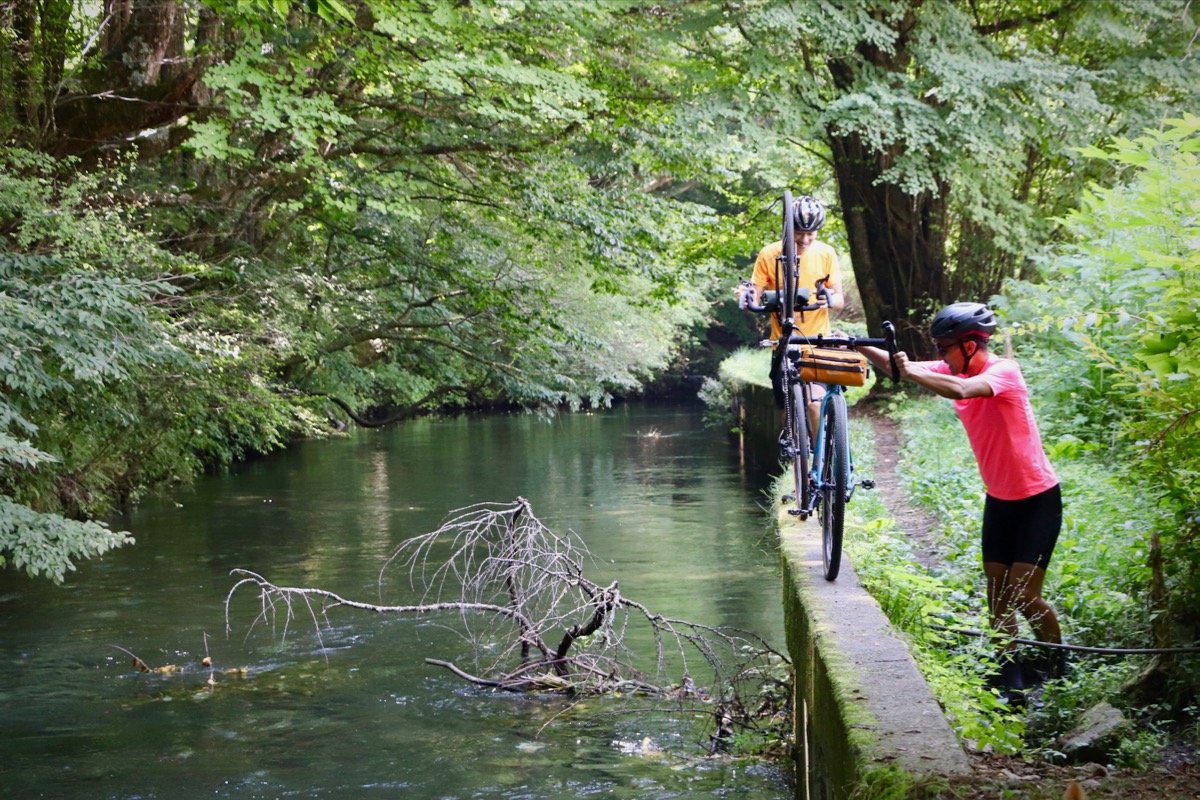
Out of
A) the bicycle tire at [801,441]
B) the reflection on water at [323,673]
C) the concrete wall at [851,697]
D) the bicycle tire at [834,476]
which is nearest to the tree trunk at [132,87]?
the reflection on water at [323,673]

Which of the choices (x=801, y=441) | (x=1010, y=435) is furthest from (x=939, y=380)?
(x=801, y=441)

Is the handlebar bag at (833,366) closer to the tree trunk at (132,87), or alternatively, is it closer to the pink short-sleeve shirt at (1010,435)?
the pink short-sleeve shirt at (1010,435)

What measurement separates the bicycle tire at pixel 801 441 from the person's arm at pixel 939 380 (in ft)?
5.15

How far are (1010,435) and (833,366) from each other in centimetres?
92

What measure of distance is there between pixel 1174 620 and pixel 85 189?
10.8 meters

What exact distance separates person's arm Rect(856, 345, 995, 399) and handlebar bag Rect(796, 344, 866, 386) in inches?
17.7

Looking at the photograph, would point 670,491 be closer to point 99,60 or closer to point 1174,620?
point 99,60

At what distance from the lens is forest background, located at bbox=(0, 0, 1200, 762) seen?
36.0 feet

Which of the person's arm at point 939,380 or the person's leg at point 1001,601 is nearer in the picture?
the person's arm at point 939,380

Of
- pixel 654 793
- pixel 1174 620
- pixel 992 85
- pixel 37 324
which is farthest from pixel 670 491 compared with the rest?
pixel 1174 620

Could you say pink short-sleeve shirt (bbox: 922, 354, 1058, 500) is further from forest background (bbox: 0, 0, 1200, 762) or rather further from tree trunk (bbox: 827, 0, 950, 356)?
tree trunk (bbox: 827, 0, 950, 356)

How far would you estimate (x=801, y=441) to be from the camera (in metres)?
6.96

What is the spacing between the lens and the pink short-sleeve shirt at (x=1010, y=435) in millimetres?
5352

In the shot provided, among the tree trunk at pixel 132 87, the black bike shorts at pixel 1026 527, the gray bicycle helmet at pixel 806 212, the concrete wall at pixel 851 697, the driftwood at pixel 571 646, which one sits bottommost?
the driftwood at pixel 571 646
